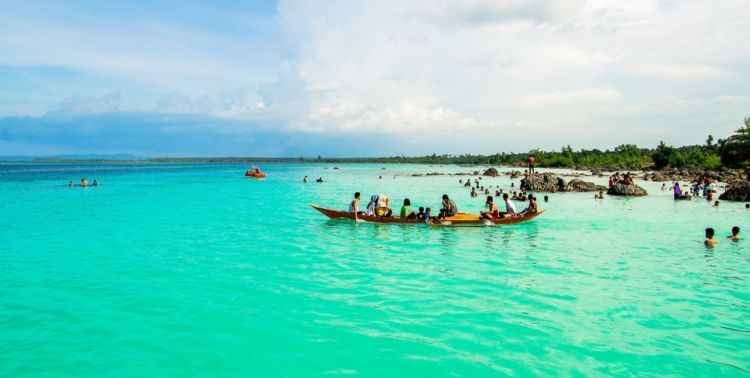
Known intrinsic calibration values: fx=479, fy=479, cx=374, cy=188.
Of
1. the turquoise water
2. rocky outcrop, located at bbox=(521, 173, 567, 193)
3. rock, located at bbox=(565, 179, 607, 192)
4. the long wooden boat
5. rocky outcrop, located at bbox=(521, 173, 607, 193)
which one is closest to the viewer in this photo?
the turquoise water

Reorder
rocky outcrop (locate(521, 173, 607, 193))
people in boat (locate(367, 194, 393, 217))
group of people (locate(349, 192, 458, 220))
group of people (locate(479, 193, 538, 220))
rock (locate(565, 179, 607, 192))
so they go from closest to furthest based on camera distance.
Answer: group of people (locate(479, 193, 538, 220)) < group of people (locate(349, 192, 458, 220)) < people in boat (locate(367, 194, 393, 217)) < rock (locate(565, 179, 607, 192)) < rocky outcrop (locate(521, 173, 607, 193))

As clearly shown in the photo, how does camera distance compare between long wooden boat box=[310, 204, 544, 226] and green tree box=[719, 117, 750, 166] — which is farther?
green tree box=[719, 117, 750, 166]

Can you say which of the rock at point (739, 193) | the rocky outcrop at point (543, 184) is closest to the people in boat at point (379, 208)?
the rocky outcrop at point (543, 184)

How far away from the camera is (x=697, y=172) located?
74.0 m

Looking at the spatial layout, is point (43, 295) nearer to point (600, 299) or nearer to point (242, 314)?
point (242, 314)

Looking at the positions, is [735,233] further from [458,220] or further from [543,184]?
[543,184]

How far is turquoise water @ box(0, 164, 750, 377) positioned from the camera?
8688 millimetres

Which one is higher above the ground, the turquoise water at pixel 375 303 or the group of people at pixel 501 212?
the group of people at pixel 501 212

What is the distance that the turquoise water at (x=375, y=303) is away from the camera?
342 inches

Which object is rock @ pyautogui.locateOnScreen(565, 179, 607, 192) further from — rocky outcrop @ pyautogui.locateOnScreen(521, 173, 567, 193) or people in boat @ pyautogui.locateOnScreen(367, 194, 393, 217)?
people in boat @ pyautogui.locateOnScreen(367, 194, 393, 217)

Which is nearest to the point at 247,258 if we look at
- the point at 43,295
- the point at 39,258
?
the point at 43,295

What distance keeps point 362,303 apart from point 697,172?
8017cm

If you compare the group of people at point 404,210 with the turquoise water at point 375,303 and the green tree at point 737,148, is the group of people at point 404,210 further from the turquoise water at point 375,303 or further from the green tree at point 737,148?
the green tree at point 737,148

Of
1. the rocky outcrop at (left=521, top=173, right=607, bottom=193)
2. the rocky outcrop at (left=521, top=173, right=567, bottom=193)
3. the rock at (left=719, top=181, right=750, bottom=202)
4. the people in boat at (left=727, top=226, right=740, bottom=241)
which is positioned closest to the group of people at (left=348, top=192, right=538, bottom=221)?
the people in boat at (left=727, top=226, right=740, bottom=241)
